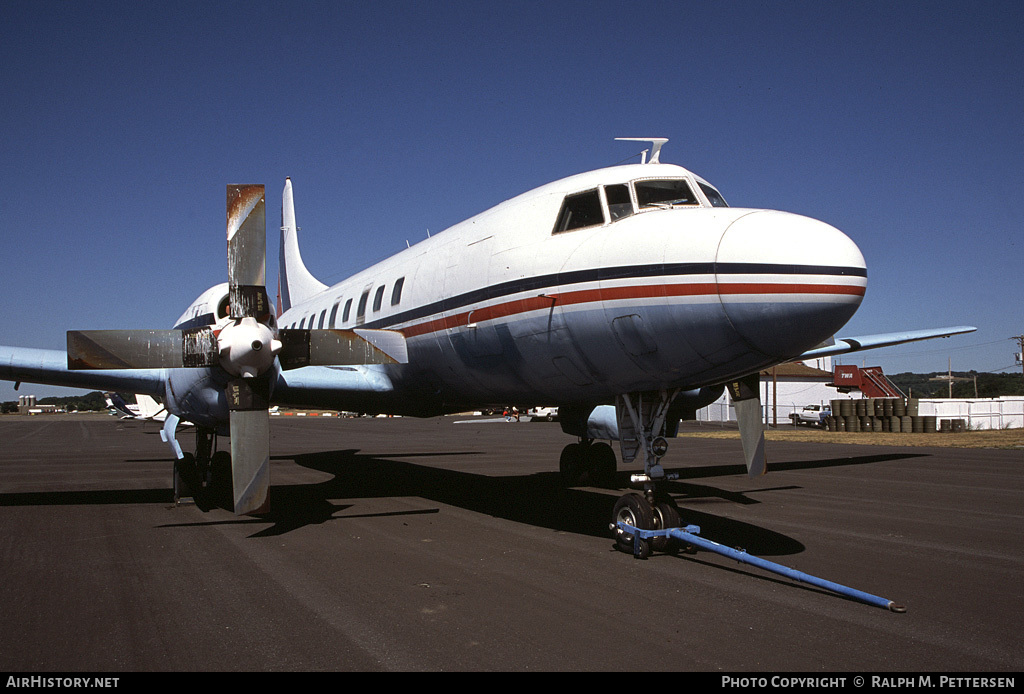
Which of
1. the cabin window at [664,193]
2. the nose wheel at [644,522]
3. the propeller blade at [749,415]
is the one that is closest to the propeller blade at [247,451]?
the nose wheel at [644,522]

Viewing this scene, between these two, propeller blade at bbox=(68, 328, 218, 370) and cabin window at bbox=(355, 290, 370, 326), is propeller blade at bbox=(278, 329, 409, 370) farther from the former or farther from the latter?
cabin window at bbox=(355, 290, 370, 326)

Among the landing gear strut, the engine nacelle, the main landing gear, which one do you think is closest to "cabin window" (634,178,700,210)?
the landing gear strut

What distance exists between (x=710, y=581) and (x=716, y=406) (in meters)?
56.6

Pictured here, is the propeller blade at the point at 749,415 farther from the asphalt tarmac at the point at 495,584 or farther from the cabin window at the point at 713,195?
the cabin window at the point at 713,195

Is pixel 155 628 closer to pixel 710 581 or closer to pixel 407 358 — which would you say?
pixel 710 581

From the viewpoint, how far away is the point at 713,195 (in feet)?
25.1

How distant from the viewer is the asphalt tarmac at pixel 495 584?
4.36 m

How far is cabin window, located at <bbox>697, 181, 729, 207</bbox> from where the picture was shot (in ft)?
24.7

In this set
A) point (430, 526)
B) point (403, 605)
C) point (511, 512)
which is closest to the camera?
point (403, 605)

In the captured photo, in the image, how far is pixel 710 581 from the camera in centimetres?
625

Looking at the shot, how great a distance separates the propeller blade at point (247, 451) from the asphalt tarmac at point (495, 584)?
0.45 metres

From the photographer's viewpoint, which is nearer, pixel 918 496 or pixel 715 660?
pixel 715 660

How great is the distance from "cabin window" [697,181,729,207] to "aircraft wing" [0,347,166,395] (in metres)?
8.11

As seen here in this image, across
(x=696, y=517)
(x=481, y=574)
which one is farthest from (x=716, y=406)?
(x=481, y=574)
